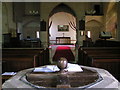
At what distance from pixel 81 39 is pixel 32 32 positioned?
227 inches

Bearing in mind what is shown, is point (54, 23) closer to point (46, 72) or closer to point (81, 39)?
point (81, 39)

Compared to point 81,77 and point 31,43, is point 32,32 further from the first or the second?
point 81,77

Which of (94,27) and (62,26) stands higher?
(62,26)

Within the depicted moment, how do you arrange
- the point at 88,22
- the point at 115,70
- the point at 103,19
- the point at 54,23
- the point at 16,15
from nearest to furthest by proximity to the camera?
1. the point at 115,70
2. the point at 16,15
3. the point at 103,19
4. the point at 88,22
5. the point at 54,23

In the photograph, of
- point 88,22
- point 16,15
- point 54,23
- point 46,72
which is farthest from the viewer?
point 54,23

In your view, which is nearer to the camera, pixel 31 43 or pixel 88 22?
pixel 31 43

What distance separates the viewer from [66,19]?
19.0m

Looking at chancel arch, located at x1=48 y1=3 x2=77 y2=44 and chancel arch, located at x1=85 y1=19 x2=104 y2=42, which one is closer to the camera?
chancel arch, located at x1=85 y1=19 x2=104 y2=42

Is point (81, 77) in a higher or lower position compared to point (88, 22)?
lower

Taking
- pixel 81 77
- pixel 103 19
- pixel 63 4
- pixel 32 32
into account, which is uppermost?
pixel 63 4

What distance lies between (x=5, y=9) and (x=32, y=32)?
17.4ft

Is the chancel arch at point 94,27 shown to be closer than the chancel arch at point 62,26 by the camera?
Yes

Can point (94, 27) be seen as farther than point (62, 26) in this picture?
No

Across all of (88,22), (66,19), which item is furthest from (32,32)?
(88,22)
